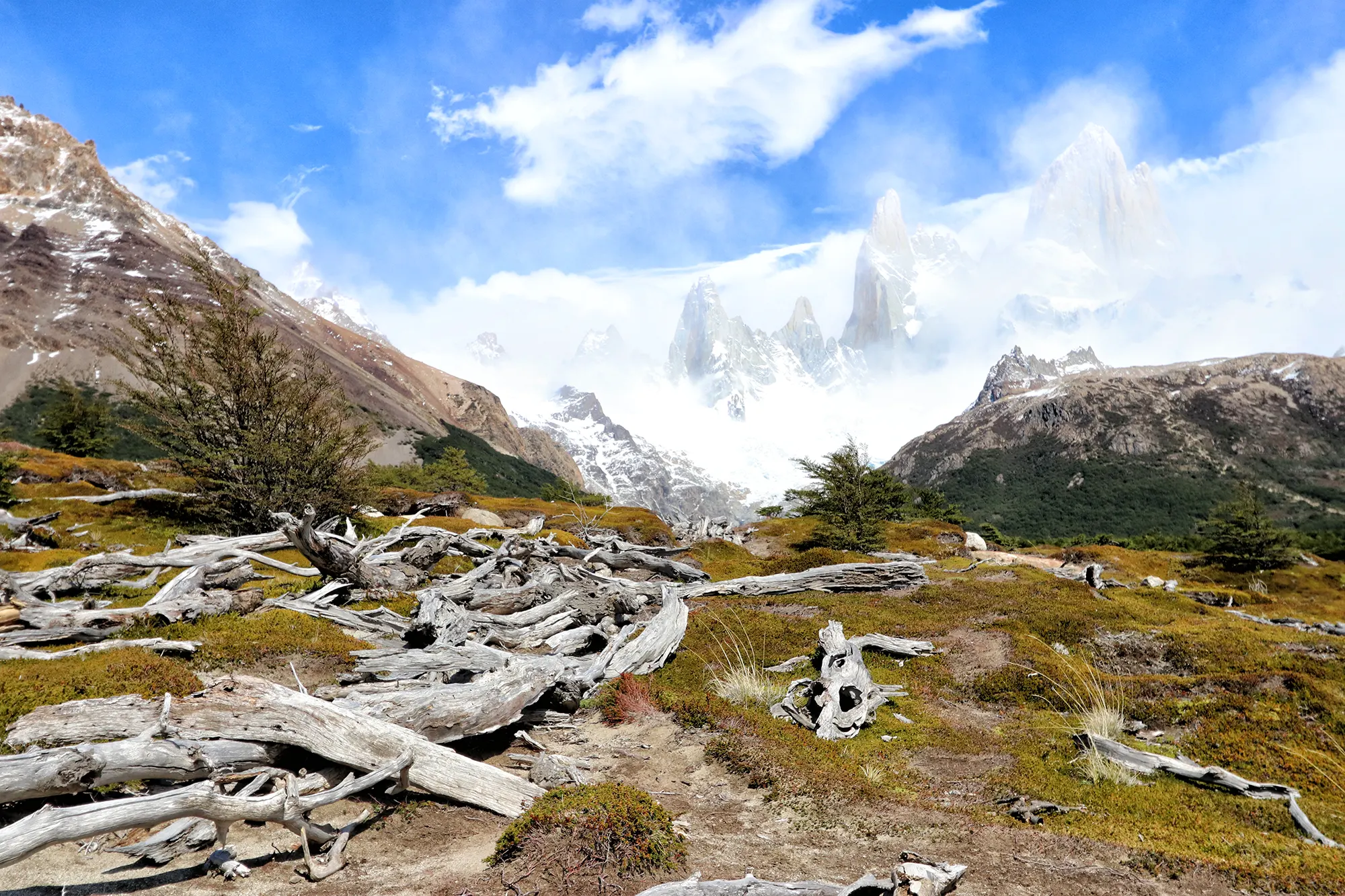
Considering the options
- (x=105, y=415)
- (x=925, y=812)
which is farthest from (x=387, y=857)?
(x=105, y=415)

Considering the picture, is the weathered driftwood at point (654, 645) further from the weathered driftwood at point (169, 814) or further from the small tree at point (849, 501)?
the small tree at point (849, 501)

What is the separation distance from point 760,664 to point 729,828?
8266 mm

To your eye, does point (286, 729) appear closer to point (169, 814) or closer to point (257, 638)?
point (169, 814)

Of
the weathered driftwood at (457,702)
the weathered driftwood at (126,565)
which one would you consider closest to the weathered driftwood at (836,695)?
the weathered driftwood at (457,702)

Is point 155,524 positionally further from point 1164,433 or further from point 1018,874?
point 1164,433

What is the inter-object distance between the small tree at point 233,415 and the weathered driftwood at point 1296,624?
37662 millimetres

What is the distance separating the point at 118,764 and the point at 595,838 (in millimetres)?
4726

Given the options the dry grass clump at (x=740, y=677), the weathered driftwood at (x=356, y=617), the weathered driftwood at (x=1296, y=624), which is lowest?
the weathered driftwood at (x=1296, y=624)

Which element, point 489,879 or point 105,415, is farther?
point 105,415

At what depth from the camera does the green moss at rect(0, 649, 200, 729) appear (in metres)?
9.16

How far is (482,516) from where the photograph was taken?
47.7 m

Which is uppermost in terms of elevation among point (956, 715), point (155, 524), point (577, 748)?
point (155, 524)

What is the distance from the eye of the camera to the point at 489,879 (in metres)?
6.17

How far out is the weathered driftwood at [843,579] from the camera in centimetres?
2516
